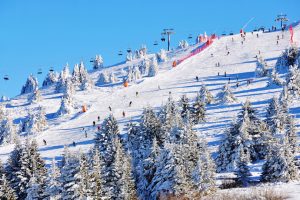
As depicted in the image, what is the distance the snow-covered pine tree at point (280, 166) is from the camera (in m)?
36.8

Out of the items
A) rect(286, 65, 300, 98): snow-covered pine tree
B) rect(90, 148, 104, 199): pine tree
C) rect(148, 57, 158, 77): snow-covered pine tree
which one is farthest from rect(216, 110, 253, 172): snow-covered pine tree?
rect(148, 57, 158, 77): snow-covered pine tree

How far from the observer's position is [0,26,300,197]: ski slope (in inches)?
2650

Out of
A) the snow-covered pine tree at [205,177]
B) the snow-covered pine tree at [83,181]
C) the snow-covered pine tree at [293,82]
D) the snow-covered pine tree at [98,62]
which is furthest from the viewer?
the snow-covered pine tree at [98,62]

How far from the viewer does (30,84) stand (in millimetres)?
158625

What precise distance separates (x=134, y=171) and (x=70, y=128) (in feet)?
103

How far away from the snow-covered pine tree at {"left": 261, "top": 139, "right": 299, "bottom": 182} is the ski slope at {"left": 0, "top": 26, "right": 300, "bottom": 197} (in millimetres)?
4229

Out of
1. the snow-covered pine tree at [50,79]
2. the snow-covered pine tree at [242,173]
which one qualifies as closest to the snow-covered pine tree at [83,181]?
the snow-covered pine tree at [242,173]

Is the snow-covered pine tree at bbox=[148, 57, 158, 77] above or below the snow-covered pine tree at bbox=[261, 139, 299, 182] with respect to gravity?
above

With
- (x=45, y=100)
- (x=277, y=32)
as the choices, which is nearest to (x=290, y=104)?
(x=45, y=100)

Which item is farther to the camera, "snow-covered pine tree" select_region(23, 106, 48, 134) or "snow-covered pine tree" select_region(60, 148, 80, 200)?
"snow-covered pine tree" select_region(23, 106, 48, 134)

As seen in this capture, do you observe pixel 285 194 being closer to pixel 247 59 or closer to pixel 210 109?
pixel 210 109

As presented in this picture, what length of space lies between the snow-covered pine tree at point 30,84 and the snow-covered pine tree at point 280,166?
12457 centimetres

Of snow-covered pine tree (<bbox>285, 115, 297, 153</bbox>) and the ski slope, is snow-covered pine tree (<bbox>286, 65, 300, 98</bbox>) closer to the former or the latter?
the ski slope

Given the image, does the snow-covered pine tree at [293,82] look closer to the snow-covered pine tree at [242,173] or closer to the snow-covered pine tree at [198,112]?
the snow-covered pine tree at [198,112]
